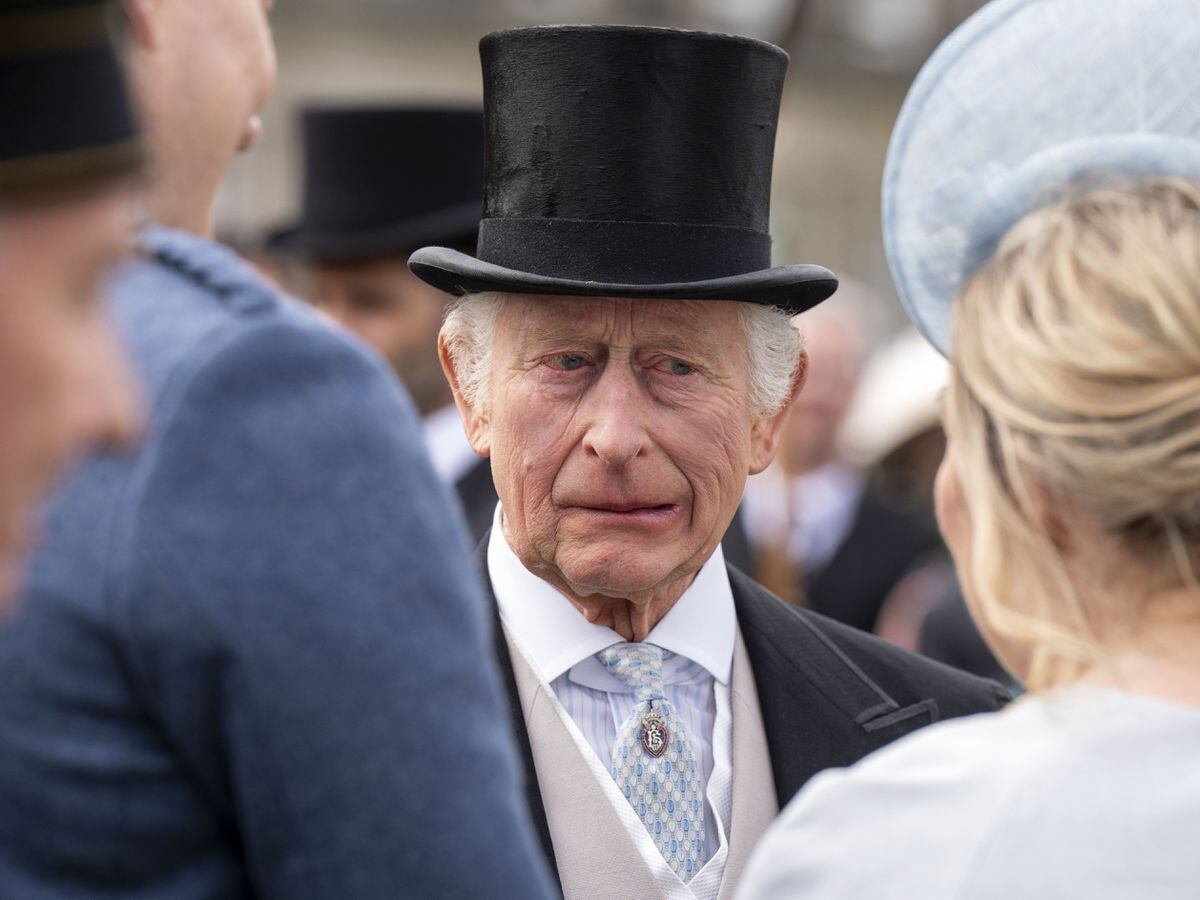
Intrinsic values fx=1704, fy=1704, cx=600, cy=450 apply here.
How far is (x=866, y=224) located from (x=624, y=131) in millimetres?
24552

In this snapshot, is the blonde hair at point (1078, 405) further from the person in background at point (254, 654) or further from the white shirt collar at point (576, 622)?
the white shirt collar at point (576, 622)

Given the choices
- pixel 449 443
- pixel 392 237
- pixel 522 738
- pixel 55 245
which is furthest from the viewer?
pixel 392 237

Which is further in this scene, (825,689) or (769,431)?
(769,431)

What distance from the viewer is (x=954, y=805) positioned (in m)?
1.71

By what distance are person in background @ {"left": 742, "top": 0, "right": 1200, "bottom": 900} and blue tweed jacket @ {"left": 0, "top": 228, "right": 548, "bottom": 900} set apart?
0.42 metres

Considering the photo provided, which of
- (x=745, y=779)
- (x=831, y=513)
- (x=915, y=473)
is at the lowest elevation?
(x=915, y=473)

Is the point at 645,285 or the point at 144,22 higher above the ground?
the point at 144,22

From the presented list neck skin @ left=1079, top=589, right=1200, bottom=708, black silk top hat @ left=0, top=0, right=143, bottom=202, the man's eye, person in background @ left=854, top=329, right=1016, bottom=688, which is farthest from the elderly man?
person in background @ left=854, top=329, right=1016, bottom=688

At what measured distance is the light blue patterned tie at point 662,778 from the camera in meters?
2.74

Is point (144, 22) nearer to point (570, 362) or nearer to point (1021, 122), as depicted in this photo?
point (1021, 122)

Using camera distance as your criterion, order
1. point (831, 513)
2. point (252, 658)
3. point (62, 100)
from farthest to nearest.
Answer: point (831, 513), point (252, 658), point (62, 100)

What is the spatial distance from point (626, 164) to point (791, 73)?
72.4ft

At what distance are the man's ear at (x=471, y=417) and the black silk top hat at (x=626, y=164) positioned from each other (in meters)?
0.26

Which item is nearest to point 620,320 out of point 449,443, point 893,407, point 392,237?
point 449,443
